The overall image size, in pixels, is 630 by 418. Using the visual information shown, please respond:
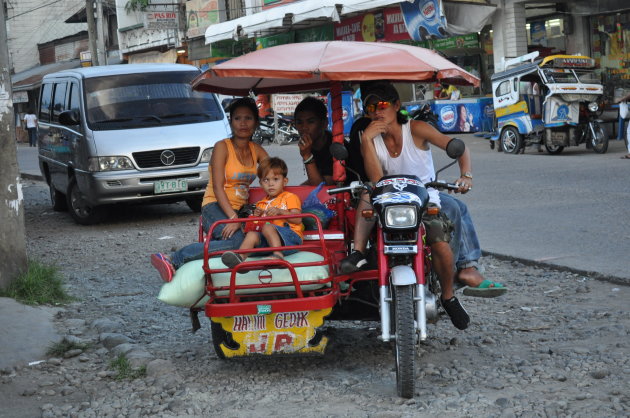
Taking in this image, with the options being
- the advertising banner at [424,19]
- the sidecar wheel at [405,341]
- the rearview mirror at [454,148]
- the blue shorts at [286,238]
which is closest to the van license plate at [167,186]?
the blue shorts at [286,238]

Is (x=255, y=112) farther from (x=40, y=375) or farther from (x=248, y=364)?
(x=40, y=375)

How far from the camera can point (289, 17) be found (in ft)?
87.7

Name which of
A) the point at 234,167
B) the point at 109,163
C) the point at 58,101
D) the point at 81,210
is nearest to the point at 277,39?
the point at 58,101

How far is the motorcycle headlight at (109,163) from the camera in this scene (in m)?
11.8

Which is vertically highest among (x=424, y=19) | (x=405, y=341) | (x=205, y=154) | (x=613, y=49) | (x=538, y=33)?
(x=424, y=19)

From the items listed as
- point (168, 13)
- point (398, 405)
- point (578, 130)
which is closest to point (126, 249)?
point (398, 405)

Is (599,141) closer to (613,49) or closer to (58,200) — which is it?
(613,49)

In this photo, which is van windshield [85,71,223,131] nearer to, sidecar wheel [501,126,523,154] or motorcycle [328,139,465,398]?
motorcycle [328,139,465,398]

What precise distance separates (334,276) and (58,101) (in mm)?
9582

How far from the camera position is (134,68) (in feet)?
42.1

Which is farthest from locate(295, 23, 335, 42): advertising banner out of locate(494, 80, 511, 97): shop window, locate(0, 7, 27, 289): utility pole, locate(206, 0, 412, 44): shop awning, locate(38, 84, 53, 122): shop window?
locate(0, 7, 27, 289): utility pole

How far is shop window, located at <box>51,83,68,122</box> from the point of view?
1327 cm

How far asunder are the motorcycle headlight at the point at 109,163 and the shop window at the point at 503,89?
10.5 meters

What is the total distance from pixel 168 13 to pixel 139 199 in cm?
2500
